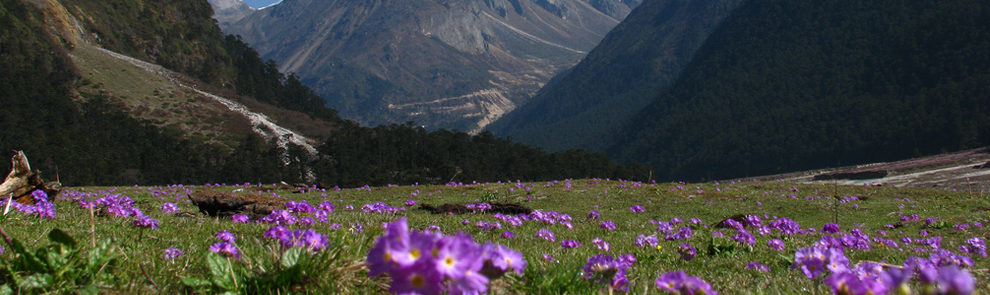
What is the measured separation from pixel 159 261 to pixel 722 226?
10.8 m

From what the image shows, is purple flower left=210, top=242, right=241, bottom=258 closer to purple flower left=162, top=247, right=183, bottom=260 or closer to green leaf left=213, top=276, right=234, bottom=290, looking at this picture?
purple flower left=162, top=247, right=183, bottom=260

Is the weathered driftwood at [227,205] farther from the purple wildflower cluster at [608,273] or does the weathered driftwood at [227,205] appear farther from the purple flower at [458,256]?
the purple flower at [458,256]

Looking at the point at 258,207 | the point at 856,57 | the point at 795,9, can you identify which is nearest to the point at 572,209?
the point at 258,207

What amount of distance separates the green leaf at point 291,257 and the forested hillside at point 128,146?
59.9 metres

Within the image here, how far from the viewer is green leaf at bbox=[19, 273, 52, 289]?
2646mm

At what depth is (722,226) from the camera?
37.9ft

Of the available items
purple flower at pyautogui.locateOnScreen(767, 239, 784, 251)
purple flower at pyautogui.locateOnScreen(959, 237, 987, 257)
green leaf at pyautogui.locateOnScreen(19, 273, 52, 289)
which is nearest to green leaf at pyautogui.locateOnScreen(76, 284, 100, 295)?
green leaf at pyautogui.locateOnScreen(19, 273, 52, 289)

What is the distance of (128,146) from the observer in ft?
232

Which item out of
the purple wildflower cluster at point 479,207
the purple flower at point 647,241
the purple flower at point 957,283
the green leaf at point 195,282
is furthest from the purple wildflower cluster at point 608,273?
the purple wildflower cluster at point 479,207

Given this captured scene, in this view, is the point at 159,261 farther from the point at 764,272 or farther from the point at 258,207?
the point at 258,207

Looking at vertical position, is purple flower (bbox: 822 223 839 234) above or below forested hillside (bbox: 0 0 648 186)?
below

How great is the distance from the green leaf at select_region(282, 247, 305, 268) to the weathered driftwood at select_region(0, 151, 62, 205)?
6241mm

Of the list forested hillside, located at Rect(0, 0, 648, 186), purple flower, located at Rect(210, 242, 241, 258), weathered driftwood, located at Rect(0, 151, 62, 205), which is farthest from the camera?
forested hillside, located at Rect(0, 0, 648, 186)

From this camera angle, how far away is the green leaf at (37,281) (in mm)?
2646
